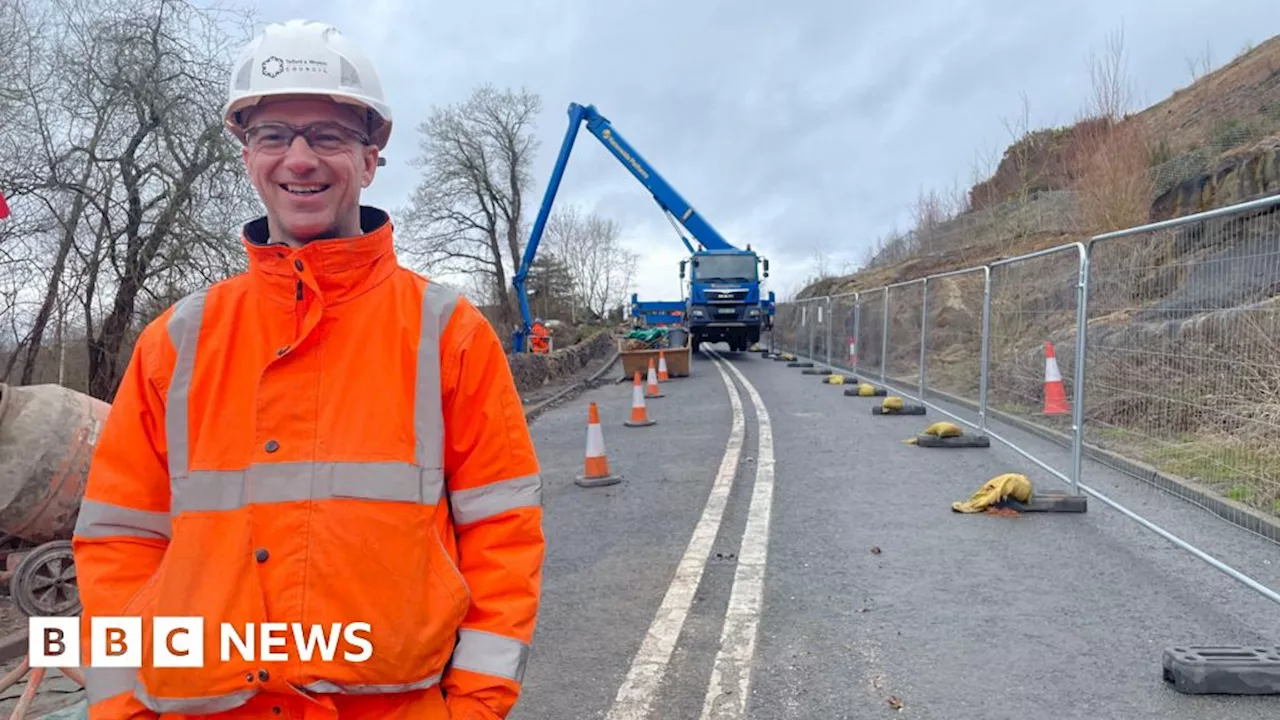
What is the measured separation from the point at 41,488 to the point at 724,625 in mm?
3918

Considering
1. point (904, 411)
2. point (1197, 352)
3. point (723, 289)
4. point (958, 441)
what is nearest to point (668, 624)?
point (1197, 352)

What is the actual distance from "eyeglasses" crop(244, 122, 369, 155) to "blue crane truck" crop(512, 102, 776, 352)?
2256 cm

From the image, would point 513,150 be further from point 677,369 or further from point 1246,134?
point 1246,134

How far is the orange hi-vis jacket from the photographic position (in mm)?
1635

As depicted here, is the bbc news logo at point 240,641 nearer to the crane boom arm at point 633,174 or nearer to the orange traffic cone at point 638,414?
the orange traffic cone at point 638,414

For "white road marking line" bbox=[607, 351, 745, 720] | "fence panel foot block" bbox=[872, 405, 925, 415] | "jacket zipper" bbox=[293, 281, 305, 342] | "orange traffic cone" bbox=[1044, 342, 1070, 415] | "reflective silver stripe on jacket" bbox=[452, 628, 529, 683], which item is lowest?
"white road marking line" bbox=[607, 351, 745, 720]

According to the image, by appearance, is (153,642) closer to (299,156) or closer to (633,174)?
(299,156)

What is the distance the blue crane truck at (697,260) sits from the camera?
81.2 feet

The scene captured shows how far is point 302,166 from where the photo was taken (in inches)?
71.7

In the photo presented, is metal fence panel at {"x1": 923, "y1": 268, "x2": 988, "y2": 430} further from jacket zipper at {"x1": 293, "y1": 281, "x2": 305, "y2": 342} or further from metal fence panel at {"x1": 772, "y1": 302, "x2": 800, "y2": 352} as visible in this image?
metal fence panel at {"x1": 772, "y1": 302, "x2": 800, "y2": 352}

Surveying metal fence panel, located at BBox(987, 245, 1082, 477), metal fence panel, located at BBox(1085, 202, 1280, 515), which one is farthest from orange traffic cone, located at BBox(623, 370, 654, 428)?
metal fence panel, located at BBox(1085, 202, 1280, 515)

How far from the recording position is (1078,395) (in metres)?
6.44

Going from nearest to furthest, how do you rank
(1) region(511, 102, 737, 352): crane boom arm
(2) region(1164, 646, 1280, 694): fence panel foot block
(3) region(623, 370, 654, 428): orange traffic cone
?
(2) region(1164, 646, 1280, 694): fence panel foot block < (3) region(623, 370, 654, 428): orange traffic cone < (1) region(511, 102, 737, 352): crane boom arm

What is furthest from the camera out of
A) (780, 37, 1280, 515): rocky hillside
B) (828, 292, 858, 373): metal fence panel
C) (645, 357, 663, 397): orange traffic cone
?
(828, 292, 858, 373): metal fence panel
